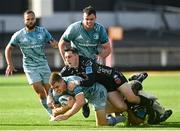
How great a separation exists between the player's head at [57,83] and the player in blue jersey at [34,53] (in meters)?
2.02

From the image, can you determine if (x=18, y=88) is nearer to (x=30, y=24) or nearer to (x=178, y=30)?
(x=30, y=24)

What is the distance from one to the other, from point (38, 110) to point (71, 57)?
392cm

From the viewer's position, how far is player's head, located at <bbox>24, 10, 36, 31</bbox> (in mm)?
15152

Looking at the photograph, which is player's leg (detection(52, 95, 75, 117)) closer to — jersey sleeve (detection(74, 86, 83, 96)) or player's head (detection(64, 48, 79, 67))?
jersey sleeve (detection(74, 86, 83, 96))

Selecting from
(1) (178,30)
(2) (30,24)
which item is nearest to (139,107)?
(2) (30,24)

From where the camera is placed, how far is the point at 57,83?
43.4ft

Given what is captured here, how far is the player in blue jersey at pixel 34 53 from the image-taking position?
1546cm

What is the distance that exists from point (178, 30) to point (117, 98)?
88.6ft

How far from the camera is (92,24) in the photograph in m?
14.4

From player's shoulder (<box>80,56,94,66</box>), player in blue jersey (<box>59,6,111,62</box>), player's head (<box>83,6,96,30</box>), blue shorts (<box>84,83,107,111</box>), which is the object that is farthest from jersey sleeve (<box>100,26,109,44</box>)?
blue shorts (<box>84,83,107,111</box>)

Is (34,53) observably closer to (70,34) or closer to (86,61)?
(70,34)

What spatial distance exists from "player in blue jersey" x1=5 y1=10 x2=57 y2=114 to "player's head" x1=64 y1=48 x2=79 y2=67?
1.81m

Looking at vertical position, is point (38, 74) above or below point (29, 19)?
below

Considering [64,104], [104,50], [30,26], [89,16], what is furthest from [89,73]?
[30,26]
